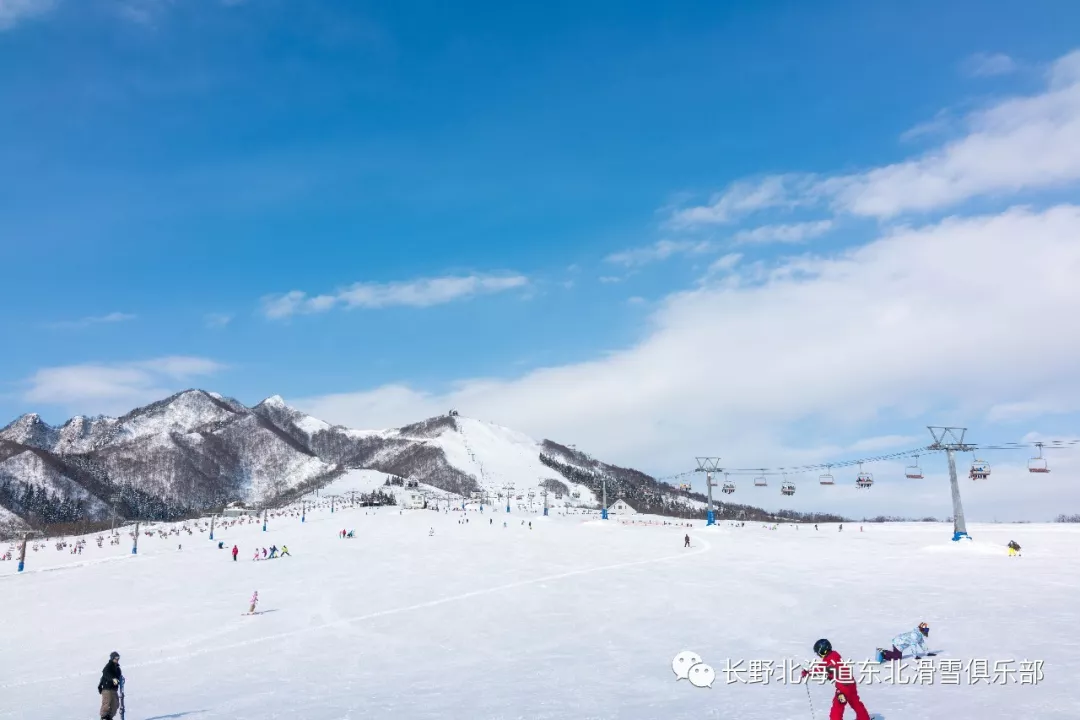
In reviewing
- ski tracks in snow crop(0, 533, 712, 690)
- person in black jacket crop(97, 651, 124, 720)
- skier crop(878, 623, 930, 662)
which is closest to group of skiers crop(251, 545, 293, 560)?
ski tracks in snow crop(0, 533, 712, 690)

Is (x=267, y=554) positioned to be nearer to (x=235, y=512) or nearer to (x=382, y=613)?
(x=382, y=613)

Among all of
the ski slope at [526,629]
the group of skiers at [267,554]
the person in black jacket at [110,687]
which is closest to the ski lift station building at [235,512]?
the group of skiers at [267,554]

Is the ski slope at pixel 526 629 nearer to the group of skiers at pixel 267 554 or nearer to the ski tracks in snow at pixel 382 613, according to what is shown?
the ski tracks in snow at pixel 382 613

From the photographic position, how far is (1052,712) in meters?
11.9

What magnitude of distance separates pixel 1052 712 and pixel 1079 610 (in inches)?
454

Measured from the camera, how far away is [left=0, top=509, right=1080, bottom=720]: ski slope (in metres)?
14.9

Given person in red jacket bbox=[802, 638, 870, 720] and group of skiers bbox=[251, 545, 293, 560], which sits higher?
person in red jacket bbox=[802, 638, 870, 720]

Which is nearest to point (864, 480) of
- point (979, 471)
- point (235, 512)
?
point (979, 471)

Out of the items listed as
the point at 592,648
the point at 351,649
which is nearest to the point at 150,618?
the point at 351,649

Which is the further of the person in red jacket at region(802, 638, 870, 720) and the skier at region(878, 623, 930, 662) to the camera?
the skier at region(878, 623, 930, 662)

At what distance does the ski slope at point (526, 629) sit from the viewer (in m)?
14.9

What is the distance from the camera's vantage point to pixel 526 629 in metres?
23.7

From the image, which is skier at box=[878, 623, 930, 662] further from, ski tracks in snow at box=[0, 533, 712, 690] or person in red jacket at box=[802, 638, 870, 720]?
ski tracks in snow at box=[0, 533, 712, 690]

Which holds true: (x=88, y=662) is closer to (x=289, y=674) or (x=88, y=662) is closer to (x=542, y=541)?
(x=289, y=674)
